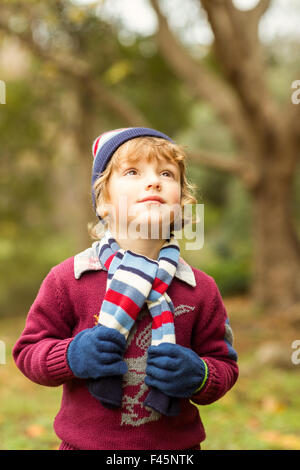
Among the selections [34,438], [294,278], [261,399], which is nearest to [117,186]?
[34,438]

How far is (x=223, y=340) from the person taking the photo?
1800 millimetres

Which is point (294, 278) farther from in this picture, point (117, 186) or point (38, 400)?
point (117, 186)

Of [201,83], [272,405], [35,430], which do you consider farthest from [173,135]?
[35,430]

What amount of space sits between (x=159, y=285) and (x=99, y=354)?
0.28 meters

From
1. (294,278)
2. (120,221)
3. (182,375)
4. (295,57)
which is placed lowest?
(294,278)

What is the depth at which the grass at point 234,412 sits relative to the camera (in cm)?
354

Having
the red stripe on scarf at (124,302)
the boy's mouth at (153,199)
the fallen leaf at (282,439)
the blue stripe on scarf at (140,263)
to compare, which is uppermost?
the boy's mouth at (153,199)

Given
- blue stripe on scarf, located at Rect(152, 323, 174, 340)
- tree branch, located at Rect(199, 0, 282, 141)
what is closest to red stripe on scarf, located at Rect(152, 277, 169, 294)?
blue stripe on scarf, located at Rect(152, 323, 174, 340)

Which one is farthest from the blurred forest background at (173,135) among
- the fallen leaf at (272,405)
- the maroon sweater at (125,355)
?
the maroon sweater at (125,355)

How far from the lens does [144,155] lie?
1676 mm

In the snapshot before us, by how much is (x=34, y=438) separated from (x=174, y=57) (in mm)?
6516

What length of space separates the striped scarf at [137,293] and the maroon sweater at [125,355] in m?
0.06

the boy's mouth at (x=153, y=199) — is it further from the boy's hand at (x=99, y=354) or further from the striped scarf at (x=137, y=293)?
the boy's hand at (x=99, y=354)

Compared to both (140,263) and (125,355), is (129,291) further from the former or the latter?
Answer: (125,355)
